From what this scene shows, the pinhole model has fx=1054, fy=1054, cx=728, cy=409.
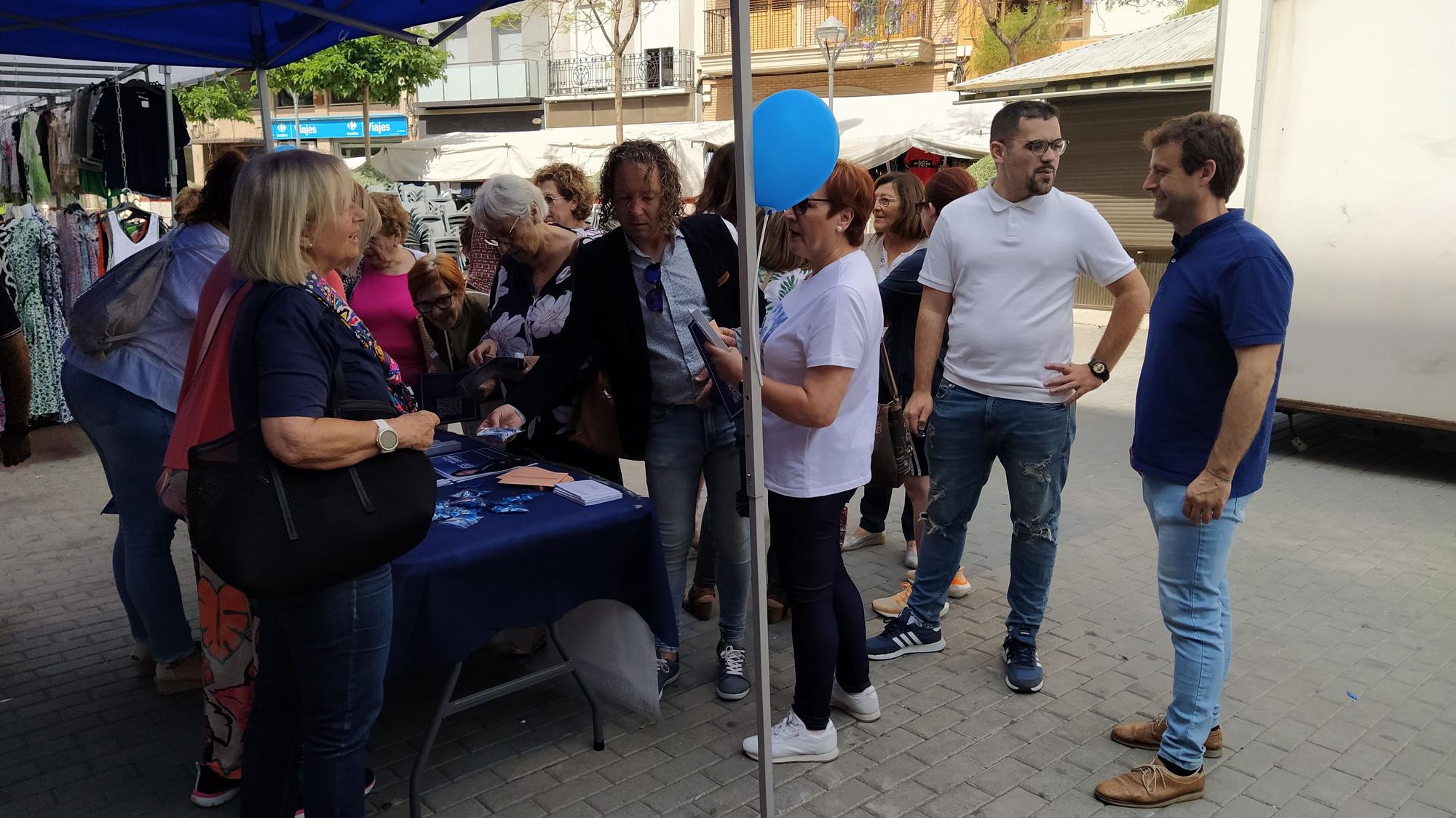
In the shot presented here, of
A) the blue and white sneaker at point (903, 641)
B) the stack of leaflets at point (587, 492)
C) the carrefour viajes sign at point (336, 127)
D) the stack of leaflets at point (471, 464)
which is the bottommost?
the blue and white sneaker at point (903, 641)

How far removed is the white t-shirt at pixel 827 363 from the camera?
2.73m

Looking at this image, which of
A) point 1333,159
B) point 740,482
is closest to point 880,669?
point 740,482

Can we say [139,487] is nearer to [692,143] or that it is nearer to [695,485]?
[695,485]

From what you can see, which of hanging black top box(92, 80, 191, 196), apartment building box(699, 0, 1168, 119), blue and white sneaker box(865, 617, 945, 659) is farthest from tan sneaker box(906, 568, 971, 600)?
apartment building box(699, 0, 1168, 119)

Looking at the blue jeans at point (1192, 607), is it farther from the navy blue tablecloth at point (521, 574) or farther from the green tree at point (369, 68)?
the green tree at point (369, 68)

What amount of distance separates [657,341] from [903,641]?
1.46 meters

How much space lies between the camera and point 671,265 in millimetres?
3350

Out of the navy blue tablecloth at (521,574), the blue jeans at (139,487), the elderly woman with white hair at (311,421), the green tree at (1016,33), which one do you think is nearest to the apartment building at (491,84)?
the green tree at (1016,33)

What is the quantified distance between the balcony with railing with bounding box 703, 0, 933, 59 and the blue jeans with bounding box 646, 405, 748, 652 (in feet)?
85.8

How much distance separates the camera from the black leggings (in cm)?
293

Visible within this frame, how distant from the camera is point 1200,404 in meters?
2.75

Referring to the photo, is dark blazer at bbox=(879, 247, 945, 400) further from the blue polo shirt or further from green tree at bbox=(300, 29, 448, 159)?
green tree at bbox=(300, 29, 448, 159)

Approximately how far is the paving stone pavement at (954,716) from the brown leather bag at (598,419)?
2.75 ft

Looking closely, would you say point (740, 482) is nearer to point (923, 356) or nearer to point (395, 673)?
→ point (923, 356)
